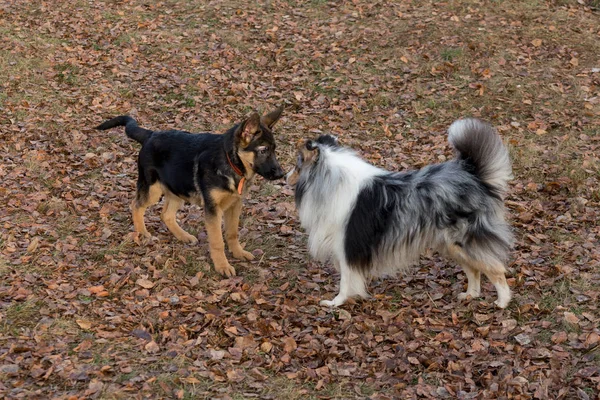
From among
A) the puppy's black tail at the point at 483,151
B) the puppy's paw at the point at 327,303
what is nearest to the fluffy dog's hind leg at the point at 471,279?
the puppy's black tail at the point at 483,151

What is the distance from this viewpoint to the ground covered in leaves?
18.0 ft

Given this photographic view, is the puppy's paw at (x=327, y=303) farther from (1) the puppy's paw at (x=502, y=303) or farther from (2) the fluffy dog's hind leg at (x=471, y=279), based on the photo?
(1) the puppy's paw at (x=502, y=303)

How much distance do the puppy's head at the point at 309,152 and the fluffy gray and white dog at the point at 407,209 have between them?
0.03 ft

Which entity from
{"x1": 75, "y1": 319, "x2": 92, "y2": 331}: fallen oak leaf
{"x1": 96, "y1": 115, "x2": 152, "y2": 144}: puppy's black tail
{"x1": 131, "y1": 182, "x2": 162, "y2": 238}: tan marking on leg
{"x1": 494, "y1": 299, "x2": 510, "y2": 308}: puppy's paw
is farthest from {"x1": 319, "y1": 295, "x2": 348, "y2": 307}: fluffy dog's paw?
{"x1": 96, "y1": 115, "x2": 152, "y2": 144}: puppy's black tail

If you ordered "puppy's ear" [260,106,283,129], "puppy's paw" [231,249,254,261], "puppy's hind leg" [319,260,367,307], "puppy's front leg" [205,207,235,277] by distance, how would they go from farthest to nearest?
1. "puppy's paw" [231,249,254,261]
2. "puppy's front leg" [205,207,235,277]
3. "puppy's ear" [260,106,283,129]
4. "puppy's hind leg" [319,260,367,307]

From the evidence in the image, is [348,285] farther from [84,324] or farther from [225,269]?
[84,324]

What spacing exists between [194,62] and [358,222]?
8.21 metres

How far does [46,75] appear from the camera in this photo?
41.6 ft

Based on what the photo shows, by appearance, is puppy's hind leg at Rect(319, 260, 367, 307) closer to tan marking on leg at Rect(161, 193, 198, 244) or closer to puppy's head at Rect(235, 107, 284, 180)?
puppy's head at Rect(235, 107, 284, 180)

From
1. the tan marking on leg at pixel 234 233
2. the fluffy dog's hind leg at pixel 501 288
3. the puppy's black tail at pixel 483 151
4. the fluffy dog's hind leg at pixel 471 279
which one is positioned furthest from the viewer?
the tan marking on leg at pixel 234 233

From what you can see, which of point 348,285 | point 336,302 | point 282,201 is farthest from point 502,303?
point 282,201

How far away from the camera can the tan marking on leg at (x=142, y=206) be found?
7.59 metres

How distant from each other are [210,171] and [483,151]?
9.30ft

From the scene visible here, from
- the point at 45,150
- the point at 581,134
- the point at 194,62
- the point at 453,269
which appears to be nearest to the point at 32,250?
the point at 45,150
